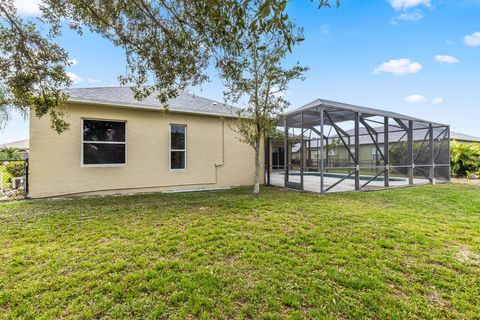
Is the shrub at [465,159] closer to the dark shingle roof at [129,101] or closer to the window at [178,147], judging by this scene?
the dark shingle roof at [129,101]

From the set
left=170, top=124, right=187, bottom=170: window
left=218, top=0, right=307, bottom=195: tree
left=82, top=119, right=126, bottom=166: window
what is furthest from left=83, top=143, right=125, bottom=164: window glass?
left=218, top=0, right=307, bottom=195: tree

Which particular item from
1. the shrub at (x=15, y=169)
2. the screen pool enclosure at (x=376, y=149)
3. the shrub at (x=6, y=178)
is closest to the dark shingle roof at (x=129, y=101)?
the screen pool enclosure at (x=376, y=149)

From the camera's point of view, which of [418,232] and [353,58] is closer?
[418,232]

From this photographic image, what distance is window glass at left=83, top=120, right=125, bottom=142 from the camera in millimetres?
7246

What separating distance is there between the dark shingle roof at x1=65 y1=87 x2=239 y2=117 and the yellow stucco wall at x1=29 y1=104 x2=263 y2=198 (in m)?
0.28

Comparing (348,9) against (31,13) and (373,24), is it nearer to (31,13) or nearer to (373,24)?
(373,24)

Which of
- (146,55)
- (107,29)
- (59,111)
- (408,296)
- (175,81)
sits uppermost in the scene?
(107,29)

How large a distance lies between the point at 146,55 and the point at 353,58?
9911 millimetres

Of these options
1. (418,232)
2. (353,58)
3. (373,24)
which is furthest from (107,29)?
(353,58)

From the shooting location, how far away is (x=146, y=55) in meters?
4.93

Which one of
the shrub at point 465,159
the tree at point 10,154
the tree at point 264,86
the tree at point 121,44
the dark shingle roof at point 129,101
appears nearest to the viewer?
the tree at point 121,44

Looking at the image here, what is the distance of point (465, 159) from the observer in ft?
43.8

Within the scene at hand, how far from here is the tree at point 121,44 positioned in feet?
14.0

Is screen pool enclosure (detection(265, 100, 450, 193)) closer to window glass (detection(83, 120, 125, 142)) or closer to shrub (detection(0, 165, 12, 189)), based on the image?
window glass (detection(83, 120, 125, 142))
